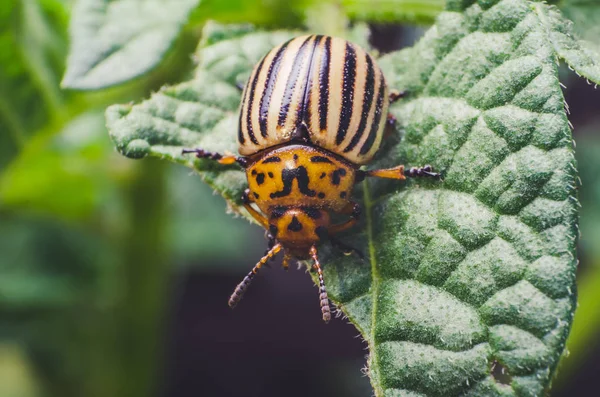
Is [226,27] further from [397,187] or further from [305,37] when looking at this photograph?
[397,187]

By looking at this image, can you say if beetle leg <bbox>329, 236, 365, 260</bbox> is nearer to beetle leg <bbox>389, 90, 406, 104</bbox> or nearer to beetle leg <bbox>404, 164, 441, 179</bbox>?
beetle leg <bbox>404, 164, 441, 179</bbox>

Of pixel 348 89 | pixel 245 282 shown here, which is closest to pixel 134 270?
pixel 245 282

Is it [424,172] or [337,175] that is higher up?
[424,172]

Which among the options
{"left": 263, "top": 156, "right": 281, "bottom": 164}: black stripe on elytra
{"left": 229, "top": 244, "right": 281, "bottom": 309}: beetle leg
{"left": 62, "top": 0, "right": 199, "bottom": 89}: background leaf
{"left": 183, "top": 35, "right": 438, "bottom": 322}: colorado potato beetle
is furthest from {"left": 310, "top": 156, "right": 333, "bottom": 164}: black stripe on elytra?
{"left": 62, "top": 0, "right": 199, "bottom": 89}: background leaf

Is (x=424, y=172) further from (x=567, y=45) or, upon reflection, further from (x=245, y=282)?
(x=245, y=282)

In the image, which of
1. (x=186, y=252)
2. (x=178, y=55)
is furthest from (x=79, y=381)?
(x=178, y=55)

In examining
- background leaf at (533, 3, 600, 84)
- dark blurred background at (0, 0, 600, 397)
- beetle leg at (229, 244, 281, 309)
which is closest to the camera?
background leaf at (533, 3, 600, 84)
